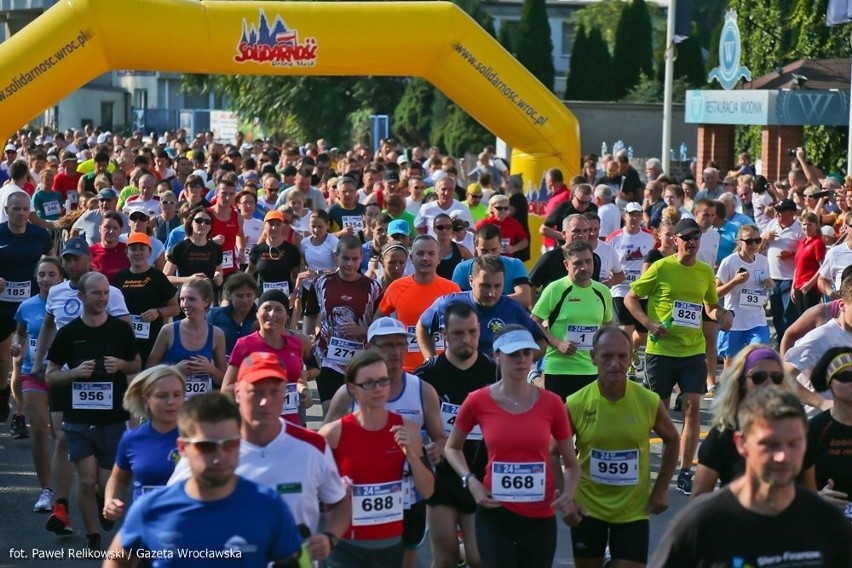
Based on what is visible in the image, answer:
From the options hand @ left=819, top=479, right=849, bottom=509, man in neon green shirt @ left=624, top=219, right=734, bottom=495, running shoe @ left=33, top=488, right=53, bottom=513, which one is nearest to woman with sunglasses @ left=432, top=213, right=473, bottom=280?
man in neon green shirt @ left=624, top=219, right=734, bottom=495

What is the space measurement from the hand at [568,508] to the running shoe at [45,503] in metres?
4.01

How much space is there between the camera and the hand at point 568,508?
6.41m

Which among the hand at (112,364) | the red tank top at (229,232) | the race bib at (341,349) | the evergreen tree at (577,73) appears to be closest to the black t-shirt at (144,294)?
the race bib at (341,349)

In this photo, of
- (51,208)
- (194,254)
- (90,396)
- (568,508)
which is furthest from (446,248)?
(51,208)

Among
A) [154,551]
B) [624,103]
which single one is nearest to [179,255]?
[154,551]

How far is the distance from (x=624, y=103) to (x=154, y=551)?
1515 inches

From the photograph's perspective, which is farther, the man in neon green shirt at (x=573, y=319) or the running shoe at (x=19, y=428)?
the running shoe at (x=19, y=428)

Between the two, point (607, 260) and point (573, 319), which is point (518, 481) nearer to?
point (573, 319)

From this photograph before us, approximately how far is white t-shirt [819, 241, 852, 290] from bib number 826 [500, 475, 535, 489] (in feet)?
21.1

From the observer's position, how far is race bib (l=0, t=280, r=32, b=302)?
A: 11789 mm

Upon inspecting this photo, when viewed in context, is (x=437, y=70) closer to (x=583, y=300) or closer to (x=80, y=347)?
(x=583, y=300)

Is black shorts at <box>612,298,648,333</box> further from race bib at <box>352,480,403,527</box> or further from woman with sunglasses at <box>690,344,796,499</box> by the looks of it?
race bib at <box>352,480,403,527</box>

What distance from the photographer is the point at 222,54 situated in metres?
16.4

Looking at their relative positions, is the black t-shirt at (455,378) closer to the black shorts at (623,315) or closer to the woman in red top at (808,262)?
the black shorts at (623,315)
